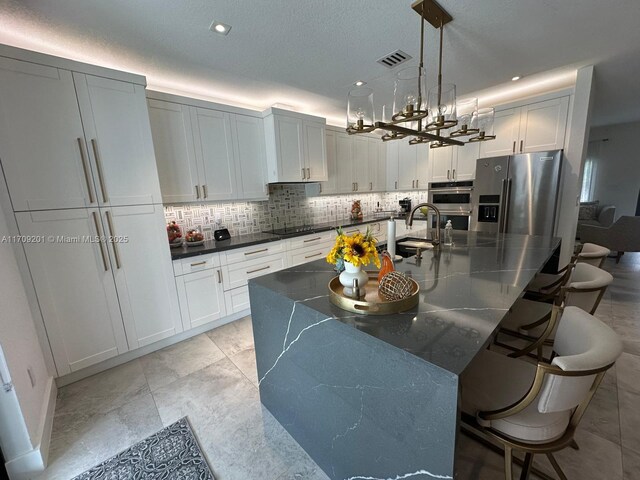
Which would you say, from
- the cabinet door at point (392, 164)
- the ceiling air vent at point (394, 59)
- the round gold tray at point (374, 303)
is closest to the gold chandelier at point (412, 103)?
the ceiling air vent at point (394, 59)

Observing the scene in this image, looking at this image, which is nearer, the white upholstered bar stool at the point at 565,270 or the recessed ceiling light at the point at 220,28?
the recessed ceiling light at the point at 220,28

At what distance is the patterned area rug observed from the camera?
1418 mm

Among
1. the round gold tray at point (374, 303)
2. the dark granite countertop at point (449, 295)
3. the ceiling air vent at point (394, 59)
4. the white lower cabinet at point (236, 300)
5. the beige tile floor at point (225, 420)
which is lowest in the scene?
the beige tile floor at point (225, 420)

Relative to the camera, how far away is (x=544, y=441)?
3.24 ft

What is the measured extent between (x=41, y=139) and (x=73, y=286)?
1081mm

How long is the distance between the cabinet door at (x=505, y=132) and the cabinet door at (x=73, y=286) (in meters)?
4.74

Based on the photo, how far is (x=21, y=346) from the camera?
5.16 feet

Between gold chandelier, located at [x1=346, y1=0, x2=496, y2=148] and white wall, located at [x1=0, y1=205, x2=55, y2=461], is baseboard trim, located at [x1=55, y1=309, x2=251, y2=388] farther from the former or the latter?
gold chandelier, located at [x1=346, y1=0, x2=496, y2=148]

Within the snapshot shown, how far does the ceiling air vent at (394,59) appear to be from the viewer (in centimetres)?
234

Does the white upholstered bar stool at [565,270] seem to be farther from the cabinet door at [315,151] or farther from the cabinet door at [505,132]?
the cabinet door at [315,151]

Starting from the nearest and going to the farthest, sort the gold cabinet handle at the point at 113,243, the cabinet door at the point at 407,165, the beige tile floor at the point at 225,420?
the beige tile floor at the point at 225,420
the gold cabinet handle at the point at 113,243
the cabinet door at the point at 407,165

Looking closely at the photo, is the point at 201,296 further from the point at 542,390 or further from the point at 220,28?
the point at 542,390

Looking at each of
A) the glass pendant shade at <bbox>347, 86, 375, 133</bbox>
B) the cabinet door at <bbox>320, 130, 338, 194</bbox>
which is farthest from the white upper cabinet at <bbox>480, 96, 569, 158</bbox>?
the glass pendant shade at <bbox>347, 86, 375, 133</bbox>

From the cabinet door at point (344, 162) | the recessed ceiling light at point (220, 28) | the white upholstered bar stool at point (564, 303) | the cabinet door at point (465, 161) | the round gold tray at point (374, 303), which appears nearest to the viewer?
the round gold tray at point (374, 303)
